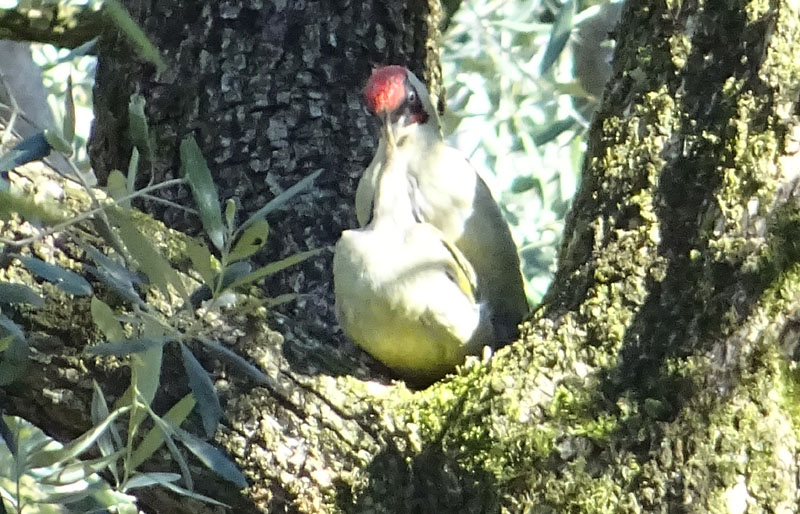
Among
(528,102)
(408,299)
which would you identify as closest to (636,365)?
(408,299)

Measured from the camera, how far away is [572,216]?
1321 millimetres

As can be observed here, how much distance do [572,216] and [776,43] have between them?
0.31 meters

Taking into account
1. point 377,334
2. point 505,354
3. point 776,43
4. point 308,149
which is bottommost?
point 505,354

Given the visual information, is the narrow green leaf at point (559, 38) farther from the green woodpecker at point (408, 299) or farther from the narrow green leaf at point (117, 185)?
the narrow green leaf at point (117, 185)

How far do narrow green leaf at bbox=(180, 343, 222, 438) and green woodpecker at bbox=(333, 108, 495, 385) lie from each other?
1.16 feet

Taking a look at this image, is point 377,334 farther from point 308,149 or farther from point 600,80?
point 600,80

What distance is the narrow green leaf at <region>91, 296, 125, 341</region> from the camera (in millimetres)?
1012

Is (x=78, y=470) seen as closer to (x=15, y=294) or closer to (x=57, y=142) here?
(x=15, y=294)

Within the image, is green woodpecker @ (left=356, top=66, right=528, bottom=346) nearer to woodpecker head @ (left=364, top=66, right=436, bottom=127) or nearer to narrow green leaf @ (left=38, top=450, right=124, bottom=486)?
woodpecker head @ (left=364, top=66, right=436, bottom=127)

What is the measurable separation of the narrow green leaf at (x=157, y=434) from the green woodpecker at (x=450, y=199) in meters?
0.55

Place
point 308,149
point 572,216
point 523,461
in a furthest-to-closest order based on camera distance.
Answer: point 308,149
point 572,216
point 523,461

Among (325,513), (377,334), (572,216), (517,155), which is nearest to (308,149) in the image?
(377,334)

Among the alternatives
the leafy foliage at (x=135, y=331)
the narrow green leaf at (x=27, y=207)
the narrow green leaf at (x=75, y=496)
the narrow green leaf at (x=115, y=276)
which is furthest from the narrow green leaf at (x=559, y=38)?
the narrow green leaf at (x=27, y=207)

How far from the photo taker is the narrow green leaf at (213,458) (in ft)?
3.54
